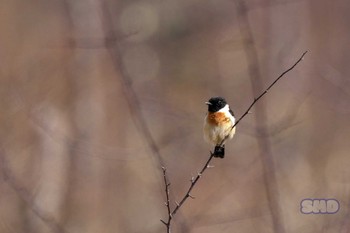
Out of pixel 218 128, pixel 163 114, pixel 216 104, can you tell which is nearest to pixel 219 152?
pixel 218 128

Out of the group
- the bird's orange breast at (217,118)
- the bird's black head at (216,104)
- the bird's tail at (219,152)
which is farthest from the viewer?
the bird's black head at (216,104)

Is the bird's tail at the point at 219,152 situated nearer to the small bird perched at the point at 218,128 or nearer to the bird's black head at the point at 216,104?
the small bird perched at the point at 218,128

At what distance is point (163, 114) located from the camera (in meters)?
12.1

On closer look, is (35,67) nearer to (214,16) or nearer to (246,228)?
(246,228)

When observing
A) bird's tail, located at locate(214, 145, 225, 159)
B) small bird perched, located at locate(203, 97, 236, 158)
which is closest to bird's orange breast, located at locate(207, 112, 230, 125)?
small bird perched, located at locate(203, 97, 236, 158)

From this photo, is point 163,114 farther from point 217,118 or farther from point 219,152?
point 219,152

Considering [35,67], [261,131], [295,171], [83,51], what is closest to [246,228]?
[295,171]

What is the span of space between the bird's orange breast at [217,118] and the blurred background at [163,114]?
0.23 m

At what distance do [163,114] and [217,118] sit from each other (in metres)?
7.61

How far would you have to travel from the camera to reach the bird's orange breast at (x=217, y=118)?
14.6ft

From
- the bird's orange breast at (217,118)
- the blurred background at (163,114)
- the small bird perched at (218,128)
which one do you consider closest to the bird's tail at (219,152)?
the small bird perched at (218,128)

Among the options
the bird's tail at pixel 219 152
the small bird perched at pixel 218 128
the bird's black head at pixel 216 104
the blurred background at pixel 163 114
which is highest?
the bird's black head at pixel 216 104

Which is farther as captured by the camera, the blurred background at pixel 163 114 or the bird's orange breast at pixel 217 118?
the blurred background at pixel 163 114

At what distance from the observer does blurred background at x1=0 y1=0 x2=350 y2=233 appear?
24.5 feet
